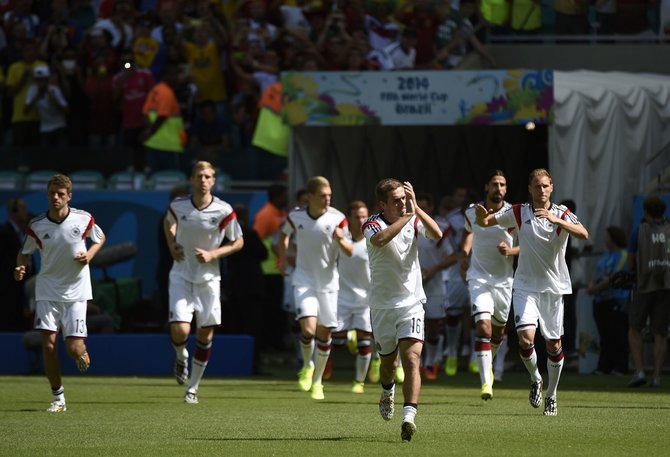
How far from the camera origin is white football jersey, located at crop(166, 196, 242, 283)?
16.2 meters

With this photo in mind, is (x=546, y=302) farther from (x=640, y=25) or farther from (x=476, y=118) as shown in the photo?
(x=640, y=25)

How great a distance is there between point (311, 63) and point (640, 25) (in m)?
5.81

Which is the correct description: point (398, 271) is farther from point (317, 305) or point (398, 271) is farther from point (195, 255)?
point (317, 305)

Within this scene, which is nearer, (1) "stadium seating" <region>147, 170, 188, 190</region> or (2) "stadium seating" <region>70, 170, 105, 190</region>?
(1) "stadium seating" <region>147, 170, 188, 190</region>

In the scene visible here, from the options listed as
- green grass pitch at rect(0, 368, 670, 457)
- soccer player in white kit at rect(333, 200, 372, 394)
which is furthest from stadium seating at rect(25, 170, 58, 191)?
soccer player in white kit at rect(333, 200, 372, 394)

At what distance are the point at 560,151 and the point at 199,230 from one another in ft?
25.6

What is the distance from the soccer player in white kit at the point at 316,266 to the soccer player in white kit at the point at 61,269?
3.20 m

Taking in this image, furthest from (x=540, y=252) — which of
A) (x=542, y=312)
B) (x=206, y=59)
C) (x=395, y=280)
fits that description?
(x=206, y=59)

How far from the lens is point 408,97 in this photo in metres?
22.7

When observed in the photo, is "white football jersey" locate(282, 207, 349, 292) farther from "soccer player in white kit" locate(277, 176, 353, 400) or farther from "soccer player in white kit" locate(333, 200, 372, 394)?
"soccer player in white kit" locate(333, 200, 372, 394)

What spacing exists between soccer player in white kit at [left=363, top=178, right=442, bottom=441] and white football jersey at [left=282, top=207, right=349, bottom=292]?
5389 mm

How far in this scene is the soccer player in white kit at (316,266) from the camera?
17516 mm

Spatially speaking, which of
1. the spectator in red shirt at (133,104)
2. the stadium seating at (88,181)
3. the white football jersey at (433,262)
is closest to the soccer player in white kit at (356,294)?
the white football jersey at (433,262)

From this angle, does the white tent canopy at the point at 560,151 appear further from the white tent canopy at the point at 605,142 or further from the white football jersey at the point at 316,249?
the white football jersey at the point at 316,249
